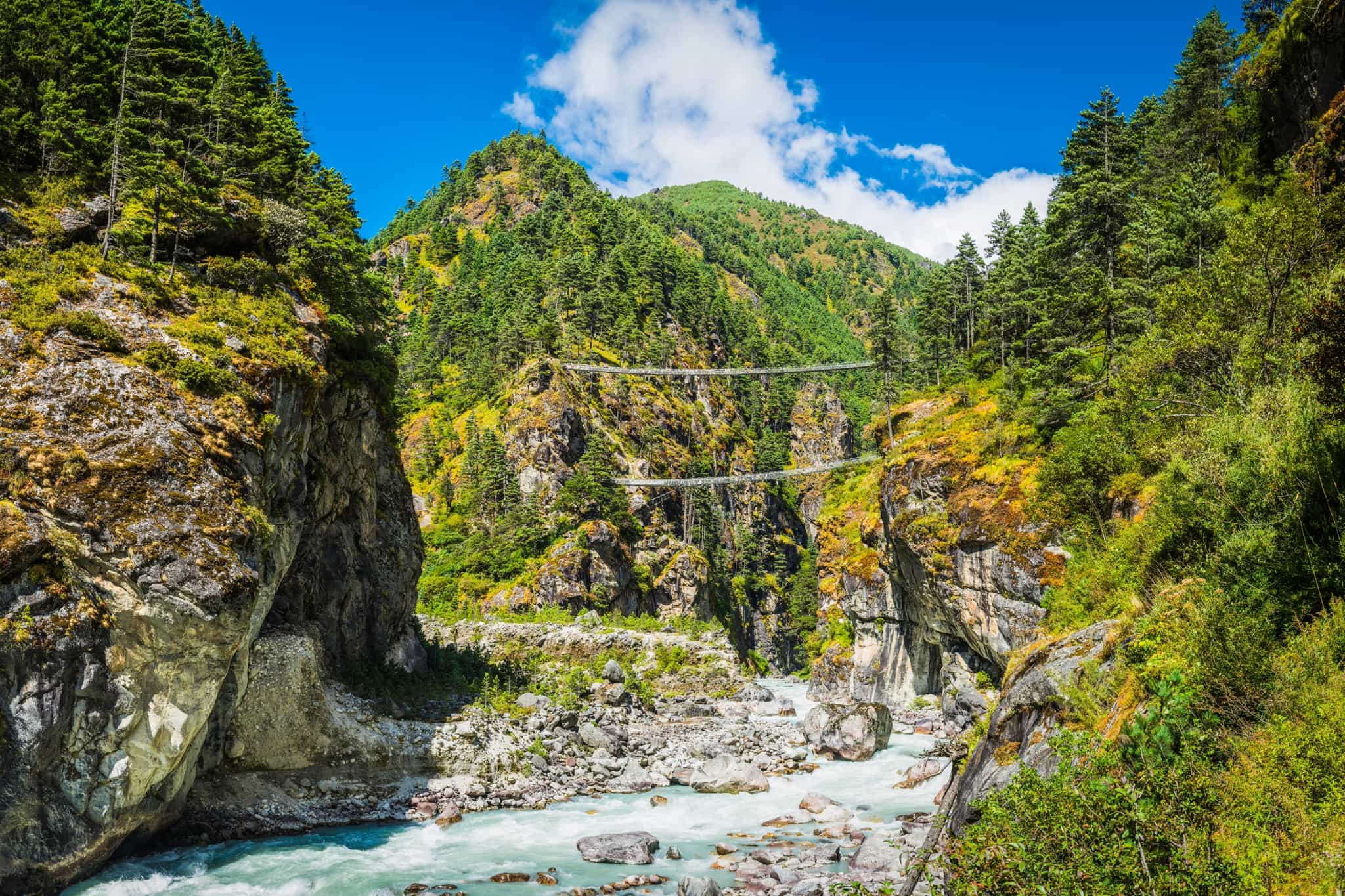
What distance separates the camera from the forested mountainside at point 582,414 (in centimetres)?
6312

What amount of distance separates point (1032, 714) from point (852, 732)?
23777 millimetres

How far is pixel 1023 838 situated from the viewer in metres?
7.11

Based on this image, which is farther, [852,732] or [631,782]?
[852,732]

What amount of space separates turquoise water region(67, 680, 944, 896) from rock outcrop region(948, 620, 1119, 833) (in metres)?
9.27

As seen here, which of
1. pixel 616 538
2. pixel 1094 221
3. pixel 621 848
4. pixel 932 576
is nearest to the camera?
pixel 621 848

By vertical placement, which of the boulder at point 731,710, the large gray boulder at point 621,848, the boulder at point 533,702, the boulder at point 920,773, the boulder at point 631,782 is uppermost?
the boulder at point 533,702

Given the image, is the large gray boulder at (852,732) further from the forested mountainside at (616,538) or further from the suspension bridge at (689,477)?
the suspension bridge at (689,477)

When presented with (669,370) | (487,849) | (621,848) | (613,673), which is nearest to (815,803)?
(621,848)

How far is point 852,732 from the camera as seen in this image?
33.6 metres

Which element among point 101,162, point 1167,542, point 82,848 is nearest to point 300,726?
point 82,848

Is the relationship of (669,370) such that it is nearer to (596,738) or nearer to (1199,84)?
(1199,84)

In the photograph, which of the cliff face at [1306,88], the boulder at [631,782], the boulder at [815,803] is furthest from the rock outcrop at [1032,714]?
the boulder at [631,782]

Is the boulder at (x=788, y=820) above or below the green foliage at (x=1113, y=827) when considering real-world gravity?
below

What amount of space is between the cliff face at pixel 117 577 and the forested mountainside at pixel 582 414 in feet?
128
